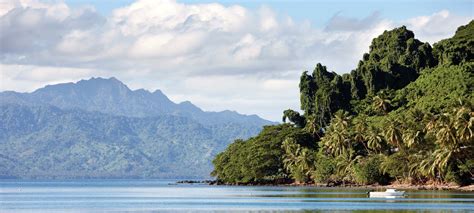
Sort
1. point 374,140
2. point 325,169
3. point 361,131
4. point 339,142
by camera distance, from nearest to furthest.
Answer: point 374,140 < point 361,131 < point 339,142 < point 325,169

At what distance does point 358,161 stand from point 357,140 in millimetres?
9896

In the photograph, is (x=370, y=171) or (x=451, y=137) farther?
(x=370, y=171)

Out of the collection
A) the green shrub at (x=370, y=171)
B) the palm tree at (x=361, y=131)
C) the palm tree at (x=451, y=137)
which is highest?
the palm tree at (x=361, y=131)

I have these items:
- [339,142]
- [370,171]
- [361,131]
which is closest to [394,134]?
[370,171]

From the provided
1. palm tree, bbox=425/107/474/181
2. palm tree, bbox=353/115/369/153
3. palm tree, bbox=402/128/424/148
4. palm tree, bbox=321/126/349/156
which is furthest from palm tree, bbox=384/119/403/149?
palm tree, bbox=321/126/349/156

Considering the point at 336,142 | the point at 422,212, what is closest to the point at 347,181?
the point at 336,142

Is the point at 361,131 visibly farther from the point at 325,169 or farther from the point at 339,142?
the point at 325,169

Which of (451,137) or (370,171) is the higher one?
(451,137)

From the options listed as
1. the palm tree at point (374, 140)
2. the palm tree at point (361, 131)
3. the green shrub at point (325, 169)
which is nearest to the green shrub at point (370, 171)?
the palm tree at point (374, 140)

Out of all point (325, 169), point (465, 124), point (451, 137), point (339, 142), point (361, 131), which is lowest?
point (325, 169)

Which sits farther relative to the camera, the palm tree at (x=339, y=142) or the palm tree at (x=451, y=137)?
the palm tree at (x=339, y=142)

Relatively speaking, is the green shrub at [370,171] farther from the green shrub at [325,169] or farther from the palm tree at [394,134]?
the green shrub at [325,169]

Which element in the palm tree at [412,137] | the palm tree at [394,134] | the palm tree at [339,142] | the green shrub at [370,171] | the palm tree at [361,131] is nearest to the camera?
the palm tree at [412,137]

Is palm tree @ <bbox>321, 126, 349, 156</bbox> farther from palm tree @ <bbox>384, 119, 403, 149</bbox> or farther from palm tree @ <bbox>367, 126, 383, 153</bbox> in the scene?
palm tree @ <bbox>384, 119, 403, 149</bbox>
